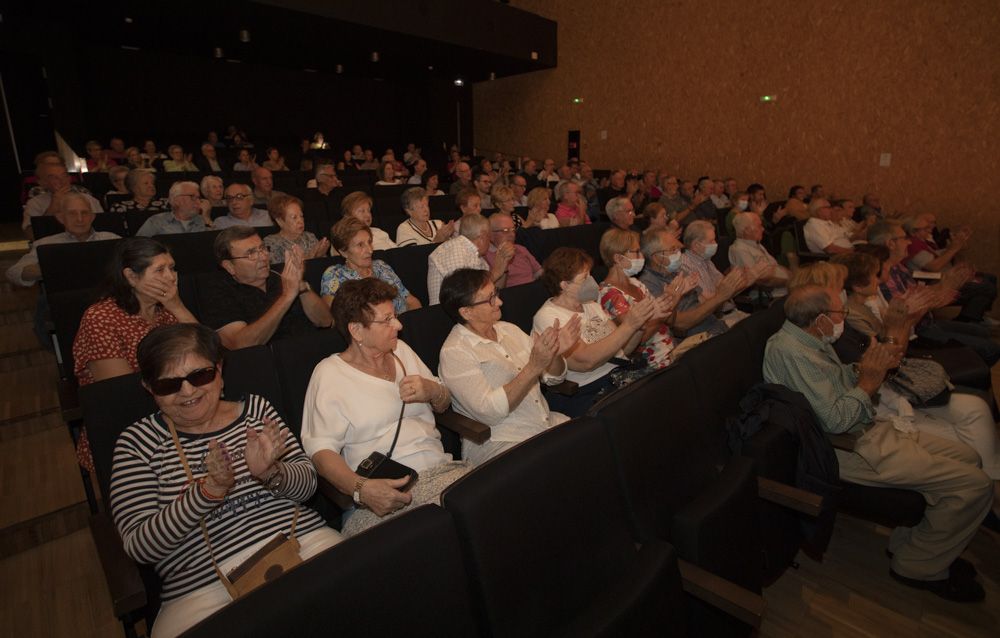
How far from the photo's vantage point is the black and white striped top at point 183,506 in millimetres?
1338

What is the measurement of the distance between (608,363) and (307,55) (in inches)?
470

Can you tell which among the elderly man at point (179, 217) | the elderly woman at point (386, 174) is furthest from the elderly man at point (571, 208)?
the elderly man at point (179, 217)

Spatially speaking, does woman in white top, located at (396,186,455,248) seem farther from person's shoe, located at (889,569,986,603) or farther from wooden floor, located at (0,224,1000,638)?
person's shoe, located at (889,569,986,603)

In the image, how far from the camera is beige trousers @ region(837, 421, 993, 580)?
203cm

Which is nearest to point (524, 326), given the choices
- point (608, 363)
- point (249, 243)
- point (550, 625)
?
point (608, 363)

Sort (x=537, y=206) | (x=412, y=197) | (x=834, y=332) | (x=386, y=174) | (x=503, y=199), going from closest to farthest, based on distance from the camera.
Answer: (x=834, y=332) → (x=412, y=197) → (x=503, y=199) → (x=537, y=206) → (x=386, y=174)

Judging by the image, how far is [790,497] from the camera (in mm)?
1681

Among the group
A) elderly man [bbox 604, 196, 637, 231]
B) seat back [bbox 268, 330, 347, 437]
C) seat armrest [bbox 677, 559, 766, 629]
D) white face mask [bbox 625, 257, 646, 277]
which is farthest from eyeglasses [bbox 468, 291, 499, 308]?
elderly man [bbox 604, 196, 637, 231]

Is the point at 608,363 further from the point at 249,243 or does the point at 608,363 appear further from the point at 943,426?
the point at 249,243

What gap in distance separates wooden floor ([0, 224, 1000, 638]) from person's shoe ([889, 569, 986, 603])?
1.0 inches

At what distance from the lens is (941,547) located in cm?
208

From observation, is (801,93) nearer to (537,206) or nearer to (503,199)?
(537,206)

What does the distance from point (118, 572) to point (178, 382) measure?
47cm

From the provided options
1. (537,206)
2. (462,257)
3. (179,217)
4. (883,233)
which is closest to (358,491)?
(462,257)
